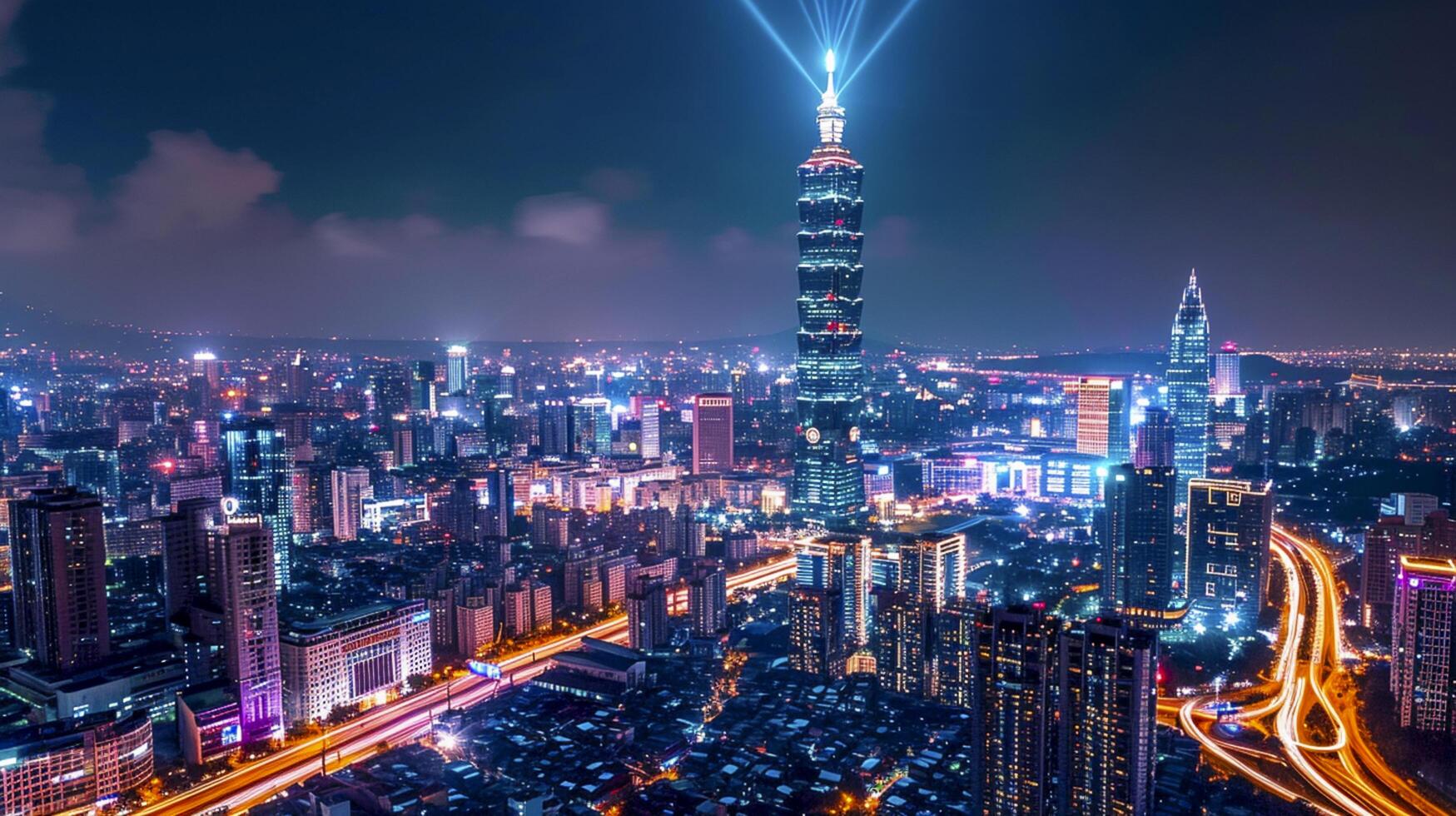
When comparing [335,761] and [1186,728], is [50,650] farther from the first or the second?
[1186,728]

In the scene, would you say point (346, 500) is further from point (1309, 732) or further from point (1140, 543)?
point (1309, 732)

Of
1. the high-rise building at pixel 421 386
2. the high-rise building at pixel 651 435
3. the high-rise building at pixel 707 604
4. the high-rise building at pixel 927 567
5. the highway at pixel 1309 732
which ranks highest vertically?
the high-rise building at pixel 421 386

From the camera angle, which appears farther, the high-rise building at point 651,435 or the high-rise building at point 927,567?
the high-rise building at point 651,435

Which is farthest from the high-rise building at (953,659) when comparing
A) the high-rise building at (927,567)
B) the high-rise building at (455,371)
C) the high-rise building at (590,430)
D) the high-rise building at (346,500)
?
the high-rise building at (455,371)

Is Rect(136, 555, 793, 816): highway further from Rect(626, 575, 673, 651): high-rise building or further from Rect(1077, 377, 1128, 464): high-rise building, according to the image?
Rect(1077, 377, 1128, 464): high-rise building

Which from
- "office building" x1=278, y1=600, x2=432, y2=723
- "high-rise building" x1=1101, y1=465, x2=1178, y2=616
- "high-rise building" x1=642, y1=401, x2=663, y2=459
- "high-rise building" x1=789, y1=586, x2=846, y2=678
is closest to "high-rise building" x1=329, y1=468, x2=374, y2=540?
"office building" x1=278, y1=600, x2=432, y2=723

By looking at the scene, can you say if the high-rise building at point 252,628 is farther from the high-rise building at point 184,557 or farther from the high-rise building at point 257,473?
the high-rise building at point 257,473
